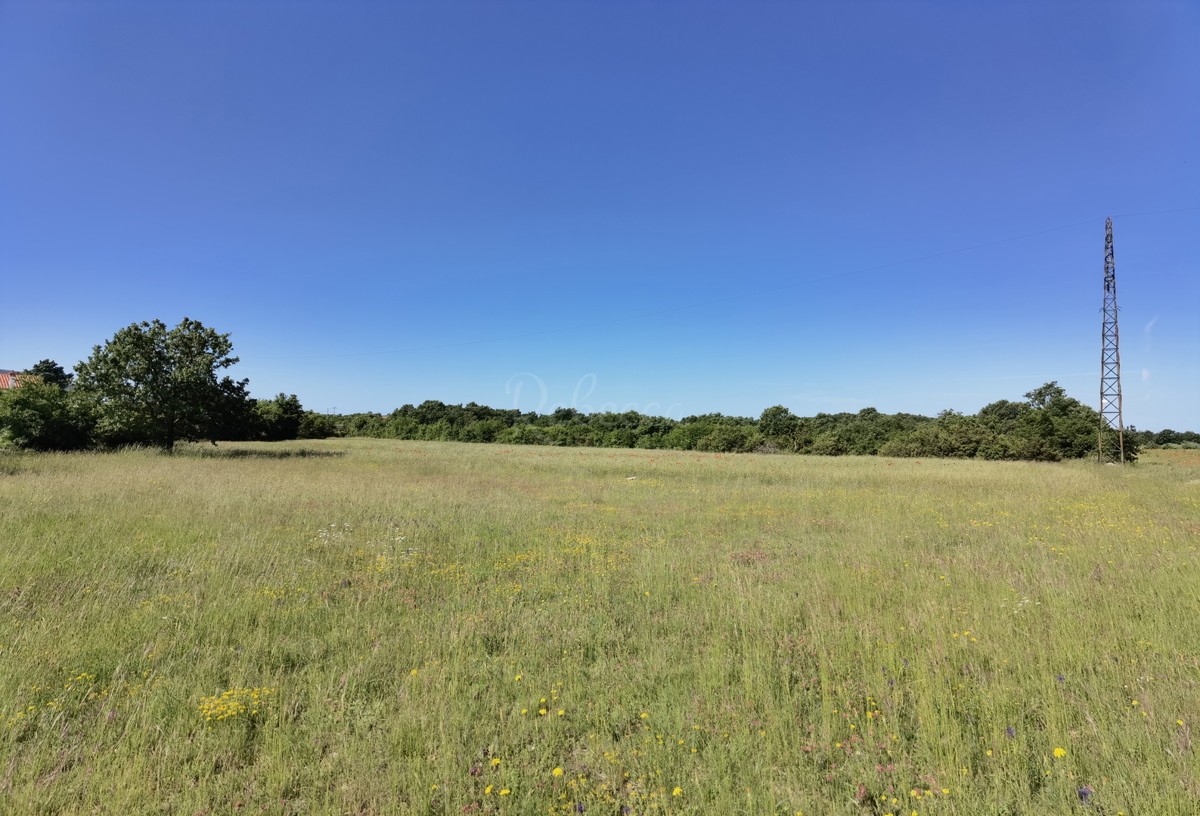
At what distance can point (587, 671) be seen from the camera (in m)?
4.62

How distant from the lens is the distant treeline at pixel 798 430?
Answer: 39906mm

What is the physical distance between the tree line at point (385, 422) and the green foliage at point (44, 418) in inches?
1.9

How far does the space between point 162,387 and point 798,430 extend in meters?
59.1

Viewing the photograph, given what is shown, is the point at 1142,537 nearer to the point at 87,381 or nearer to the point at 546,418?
the point at 87,381

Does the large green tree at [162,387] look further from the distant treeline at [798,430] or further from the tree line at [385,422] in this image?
the distant treeline at [798,430]

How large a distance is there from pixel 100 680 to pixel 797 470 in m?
26.8

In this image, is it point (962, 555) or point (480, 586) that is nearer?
point (480, 586)

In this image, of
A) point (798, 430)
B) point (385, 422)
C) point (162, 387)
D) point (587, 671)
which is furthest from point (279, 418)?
point (587, 671)

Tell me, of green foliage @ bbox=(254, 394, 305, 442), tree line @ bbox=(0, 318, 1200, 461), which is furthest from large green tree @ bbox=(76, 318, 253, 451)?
green foliage @ bbox=(254, 394, 305, 442)

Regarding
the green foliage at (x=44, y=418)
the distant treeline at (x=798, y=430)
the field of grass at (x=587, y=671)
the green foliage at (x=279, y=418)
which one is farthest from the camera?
the green foliage at (x=279, y=418)

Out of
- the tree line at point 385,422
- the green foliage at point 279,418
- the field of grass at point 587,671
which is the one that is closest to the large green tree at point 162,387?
the tree line at point 385,422

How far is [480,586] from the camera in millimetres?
7047

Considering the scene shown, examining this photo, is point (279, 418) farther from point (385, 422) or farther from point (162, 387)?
point (162, 387)

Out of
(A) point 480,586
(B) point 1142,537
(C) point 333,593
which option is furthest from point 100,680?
(B) point 1142,537
